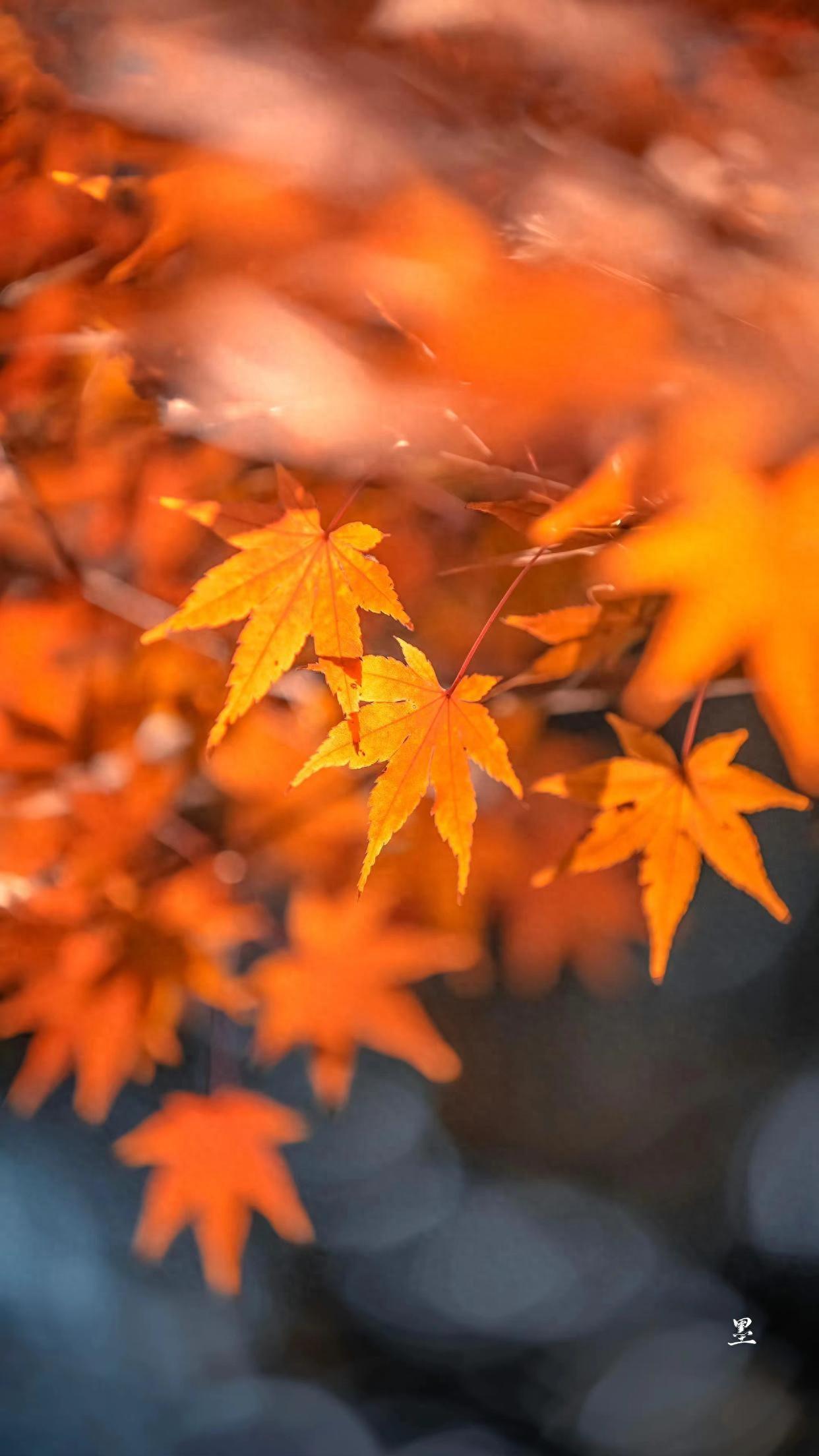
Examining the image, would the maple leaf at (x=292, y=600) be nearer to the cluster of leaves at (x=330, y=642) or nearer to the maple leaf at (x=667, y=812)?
the cluster of leaves at (x=330, y=642)

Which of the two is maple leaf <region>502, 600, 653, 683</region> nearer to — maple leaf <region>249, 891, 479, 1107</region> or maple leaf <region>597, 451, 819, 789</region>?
maple leaf <region>597, 451, 819, 789</region>

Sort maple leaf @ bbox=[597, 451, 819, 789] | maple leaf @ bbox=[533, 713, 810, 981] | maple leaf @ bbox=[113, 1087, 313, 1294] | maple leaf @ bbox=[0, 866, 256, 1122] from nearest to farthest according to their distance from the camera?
1. maple leaf @ bbox=[597, 451, 819, 789]
2. maple leaf @ bbox=[533, 713, 810, 981]
3. maple leaf @ bbox=[0, 866, 256, 1122]
4. maple leaf @ bbox=[113, 1087, 313, 1294]

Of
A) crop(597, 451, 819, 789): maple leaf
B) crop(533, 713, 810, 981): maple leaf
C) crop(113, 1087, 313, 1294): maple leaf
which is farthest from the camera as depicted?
crop(113, 1087, 313, 1294): maple leaf

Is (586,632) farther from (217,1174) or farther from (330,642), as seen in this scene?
(217,1174)

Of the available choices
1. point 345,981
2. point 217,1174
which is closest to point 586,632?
point 345,981

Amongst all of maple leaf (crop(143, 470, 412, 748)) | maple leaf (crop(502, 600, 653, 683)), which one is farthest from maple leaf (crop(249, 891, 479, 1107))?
maple leaf (crop(143, 470, 412, 748))

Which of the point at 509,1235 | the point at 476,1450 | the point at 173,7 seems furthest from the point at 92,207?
the point at 476,1450

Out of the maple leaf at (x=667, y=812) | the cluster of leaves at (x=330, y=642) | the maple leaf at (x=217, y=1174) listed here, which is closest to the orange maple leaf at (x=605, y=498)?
the cluster of leaves at (x=330, y=642)
